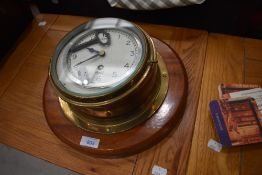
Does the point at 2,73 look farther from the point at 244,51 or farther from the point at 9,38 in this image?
the point at 244,51

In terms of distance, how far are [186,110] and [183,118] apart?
0.03m

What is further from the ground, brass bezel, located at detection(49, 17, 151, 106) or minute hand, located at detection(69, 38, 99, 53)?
minute hand, located at detection(69, 38, 99, 53)

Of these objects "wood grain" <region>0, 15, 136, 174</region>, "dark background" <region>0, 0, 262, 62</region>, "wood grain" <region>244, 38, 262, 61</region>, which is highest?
"dark background" <region>0, 0, 262, 62</region>

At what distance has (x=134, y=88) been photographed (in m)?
→ 0.71

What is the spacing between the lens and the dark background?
2.92ft

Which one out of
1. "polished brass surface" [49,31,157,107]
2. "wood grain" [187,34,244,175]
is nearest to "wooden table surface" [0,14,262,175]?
"wood grain" [187,34,244,175]

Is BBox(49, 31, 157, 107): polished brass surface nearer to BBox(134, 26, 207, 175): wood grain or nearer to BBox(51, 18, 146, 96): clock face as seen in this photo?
BBox(51, 18, 146, 96): clock face

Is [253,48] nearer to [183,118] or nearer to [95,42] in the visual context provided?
[183,118]

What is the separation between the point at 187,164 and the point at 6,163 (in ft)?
1.64

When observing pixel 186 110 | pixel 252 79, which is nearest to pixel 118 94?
pixel 186 110

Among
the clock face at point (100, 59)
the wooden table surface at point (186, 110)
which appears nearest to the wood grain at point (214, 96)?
the wooden table surface at point (186, 110)

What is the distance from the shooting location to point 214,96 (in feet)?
2.75

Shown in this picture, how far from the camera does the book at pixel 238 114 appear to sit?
2.39 feet

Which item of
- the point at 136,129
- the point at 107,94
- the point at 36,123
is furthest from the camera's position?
the point at 36,123
